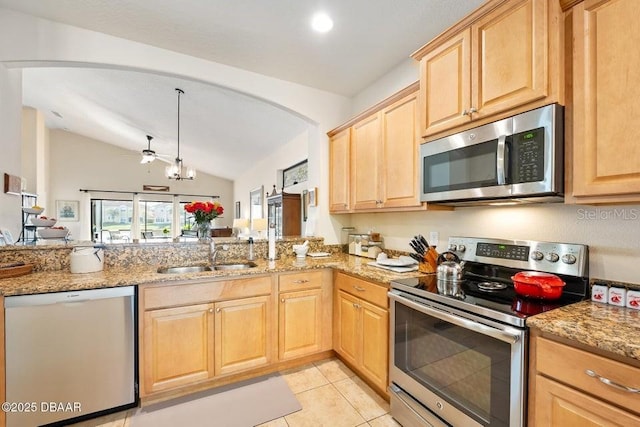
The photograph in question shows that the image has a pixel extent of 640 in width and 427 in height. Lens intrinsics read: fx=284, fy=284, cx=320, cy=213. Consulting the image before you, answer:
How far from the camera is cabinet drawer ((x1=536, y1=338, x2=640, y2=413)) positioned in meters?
0.87

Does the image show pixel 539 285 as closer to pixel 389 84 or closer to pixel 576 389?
pixel 576 389

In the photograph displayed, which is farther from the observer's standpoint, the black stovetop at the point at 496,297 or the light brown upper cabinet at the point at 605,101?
the black stovetop at the point at 496,297

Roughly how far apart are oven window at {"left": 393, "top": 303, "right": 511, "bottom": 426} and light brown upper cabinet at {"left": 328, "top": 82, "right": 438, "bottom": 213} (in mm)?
839

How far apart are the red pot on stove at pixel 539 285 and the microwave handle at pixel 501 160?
18.8 inches

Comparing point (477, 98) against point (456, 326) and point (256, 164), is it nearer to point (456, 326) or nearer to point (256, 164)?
point (456, 326)

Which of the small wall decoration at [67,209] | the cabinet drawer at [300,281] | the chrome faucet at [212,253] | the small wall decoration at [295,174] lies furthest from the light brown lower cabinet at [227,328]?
the small wall decoration at [67,209]

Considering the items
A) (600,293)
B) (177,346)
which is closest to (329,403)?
(177,346)

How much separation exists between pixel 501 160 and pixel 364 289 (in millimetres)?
1195

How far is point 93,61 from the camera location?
85.0 inches

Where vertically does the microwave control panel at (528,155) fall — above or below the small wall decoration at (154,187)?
below

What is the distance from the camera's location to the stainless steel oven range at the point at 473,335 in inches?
46.0

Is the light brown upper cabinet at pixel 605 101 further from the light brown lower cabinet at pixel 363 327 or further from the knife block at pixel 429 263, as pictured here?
the light brown lower cabinet at pixel 363 327

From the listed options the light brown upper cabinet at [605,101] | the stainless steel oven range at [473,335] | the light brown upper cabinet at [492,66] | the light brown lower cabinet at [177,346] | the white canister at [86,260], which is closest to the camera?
the light brown upper cabinet at [605,101]

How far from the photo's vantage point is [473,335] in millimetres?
1309
